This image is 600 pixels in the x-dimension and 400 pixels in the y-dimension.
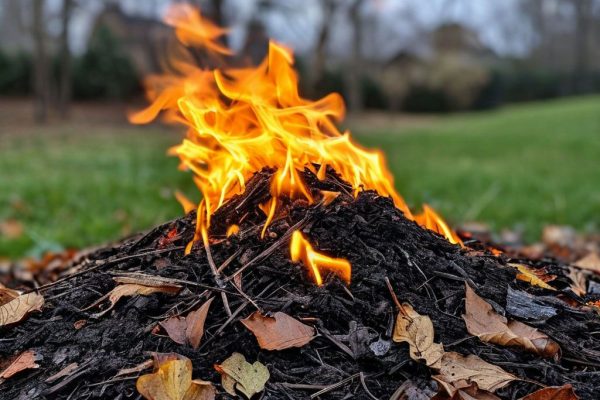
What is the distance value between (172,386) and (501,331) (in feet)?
3.55

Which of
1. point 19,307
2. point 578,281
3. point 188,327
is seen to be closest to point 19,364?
point 19,307

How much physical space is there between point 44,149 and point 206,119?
11.4m

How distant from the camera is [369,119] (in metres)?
29.8

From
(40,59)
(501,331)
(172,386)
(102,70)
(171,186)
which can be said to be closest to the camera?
(172,386)

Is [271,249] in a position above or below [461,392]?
above

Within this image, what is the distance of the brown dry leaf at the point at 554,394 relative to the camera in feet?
5.89

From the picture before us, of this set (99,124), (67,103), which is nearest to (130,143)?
(99,124)

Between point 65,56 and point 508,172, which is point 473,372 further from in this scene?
point 65,56

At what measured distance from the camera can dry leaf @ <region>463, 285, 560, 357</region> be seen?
2.03 m

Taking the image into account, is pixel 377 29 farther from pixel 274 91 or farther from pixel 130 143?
pixel 274 91

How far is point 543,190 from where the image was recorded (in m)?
8.03

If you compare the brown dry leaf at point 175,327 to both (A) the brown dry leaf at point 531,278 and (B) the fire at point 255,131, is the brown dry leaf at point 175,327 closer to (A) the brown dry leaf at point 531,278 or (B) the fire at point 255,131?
(B) the fire at point 255,131

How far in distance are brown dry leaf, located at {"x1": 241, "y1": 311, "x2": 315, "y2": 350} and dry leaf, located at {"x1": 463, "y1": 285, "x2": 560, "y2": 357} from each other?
1.81 feet

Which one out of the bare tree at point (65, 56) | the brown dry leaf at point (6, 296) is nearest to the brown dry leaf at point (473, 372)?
the brown dry leaf at point (6, 296)
